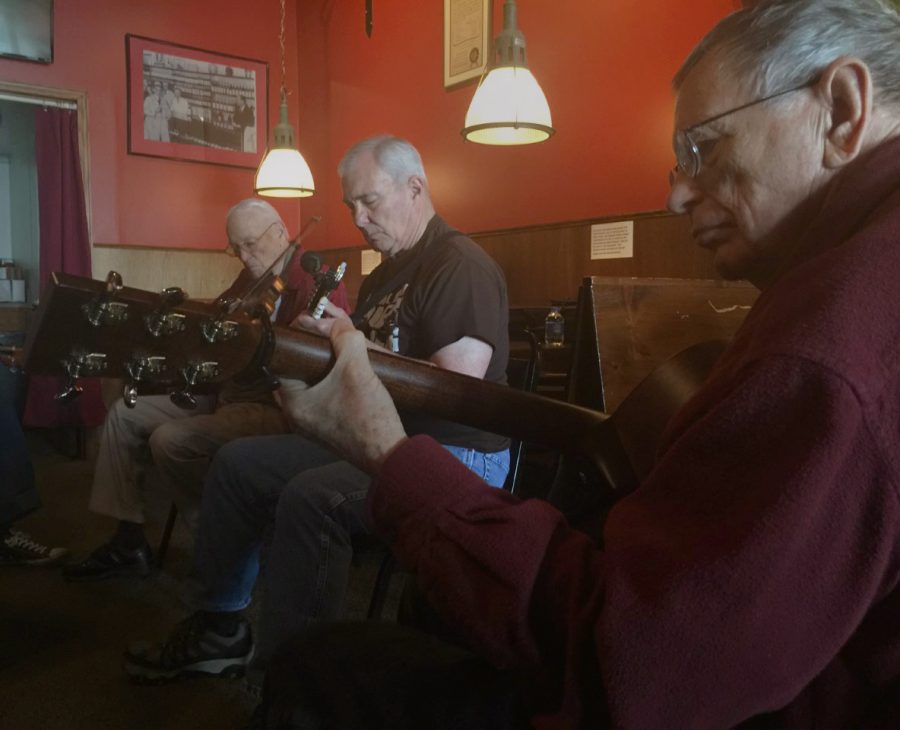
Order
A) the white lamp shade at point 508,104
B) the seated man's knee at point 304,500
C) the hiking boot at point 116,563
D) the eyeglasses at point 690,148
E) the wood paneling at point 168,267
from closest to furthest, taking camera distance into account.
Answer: the eyeglasses at point 690,148 < the seated man's knee at point 304,500 < the hiking boot at point 116,563 < the white lamp shade at point 508,104 < the wood paneling at point 168,267

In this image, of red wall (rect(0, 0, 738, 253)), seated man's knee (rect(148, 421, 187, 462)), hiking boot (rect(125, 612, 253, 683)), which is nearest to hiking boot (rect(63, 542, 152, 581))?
seated man's knee (rect(148, 421, 187, 462))

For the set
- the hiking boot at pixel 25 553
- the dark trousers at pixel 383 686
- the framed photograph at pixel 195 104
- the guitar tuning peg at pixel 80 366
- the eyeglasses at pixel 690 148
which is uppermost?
the framed photograph at pixel 195 104

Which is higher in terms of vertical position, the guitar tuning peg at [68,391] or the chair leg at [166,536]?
the guitar tuning peg at [68,391]

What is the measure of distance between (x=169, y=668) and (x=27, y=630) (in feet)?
1.93

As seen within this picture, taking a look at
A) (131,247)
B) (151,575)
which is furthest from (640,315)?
(131,247)

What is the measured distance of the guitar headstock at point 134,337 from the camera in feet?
2.99

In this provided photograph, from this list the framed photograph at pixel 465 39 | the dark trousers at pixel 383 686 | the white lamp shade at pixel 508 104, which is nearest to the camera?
the dark trousers at pixel 383 686

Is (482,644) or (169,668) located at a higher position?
(482,644)

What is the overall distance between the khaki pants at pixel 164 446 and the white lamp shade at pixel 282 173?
1887mm

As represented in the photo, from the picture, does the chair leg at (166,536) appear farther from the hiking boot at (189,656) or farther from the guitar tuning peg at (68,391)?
the guitar tuning peg at (68,391)

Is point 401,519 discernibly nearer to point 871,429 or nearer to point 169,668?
point 871,429

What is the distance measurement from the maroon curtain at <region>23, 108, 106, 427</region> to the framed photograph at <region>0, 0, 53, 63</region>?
0.33 m

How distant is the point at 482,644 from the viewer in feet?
1.88

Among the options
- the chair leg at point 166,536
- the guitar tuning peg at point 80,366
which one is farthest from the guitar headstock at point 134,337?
the chair leg at point 166,536
